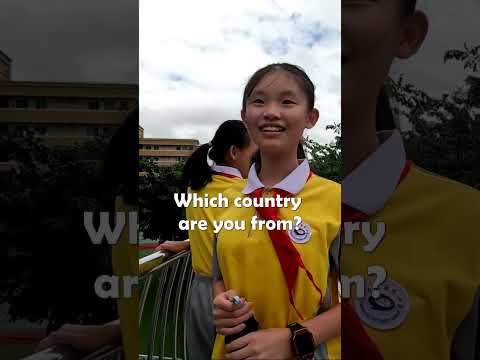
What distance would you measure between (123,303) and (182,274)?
0.21 meters

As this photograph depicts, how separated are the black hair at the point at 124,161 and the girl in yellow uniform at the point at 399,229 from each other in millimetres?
675

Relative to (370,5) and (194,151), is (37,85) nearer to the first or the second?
(194,151)

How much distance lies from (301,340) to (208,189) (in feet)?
1.81

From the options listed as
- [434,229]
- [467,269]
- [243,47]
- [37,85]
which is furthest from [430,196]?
[37,85]

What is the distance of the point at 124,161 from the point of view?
4.88ft

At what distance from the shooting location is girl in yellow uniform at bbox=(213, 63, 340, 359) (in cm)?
142

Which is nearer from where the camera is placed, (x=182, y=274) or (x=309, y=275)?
(x=309, y=275)

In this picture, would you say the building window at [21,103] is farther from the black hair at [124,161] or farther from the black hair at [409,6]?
the black hair at [409,6]

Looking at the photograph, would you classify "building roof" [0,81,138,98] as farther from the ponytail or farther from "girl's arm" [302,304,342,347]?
"girl's arm" [302,304,342,347]

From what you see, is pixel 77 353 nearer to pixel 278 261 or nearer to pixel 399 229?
pixel 278 261

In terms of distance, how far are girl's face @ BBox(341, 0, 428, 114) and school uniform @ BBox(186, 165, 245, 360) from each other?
1.49 feet

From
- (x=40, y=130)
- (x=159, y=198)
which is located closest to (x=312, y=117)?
(x=159, y=198)

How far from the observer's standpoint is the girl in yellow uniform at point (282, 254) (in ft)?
4.65

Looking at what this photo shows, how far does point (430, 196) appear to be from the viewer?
1509mm
